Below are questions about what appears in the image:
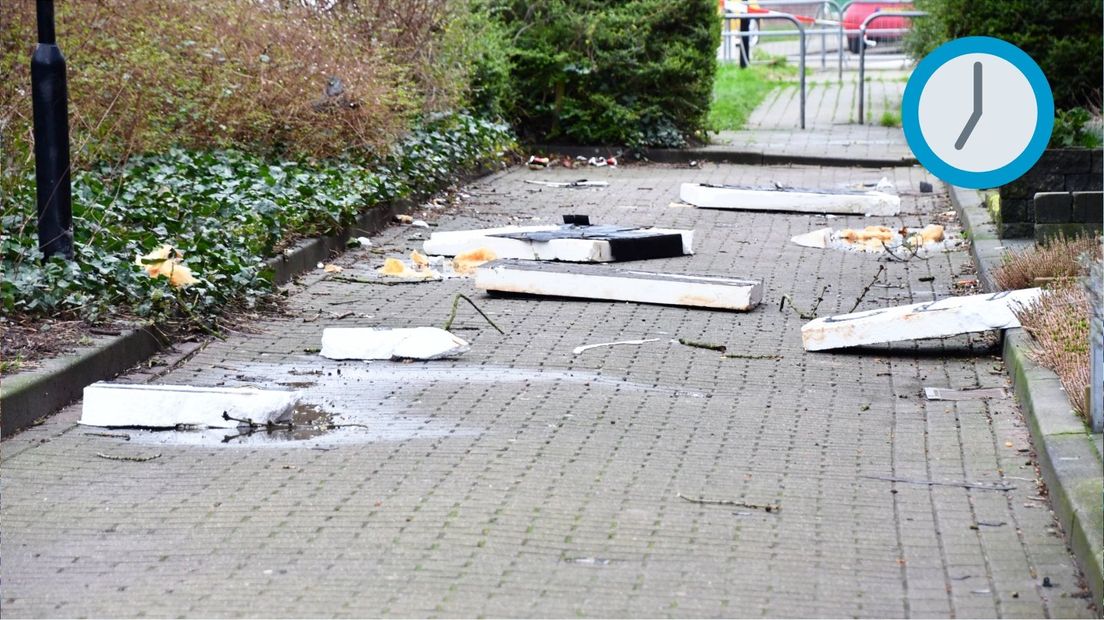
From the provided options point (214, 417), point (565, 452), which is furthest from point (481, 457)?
point (214, 417)

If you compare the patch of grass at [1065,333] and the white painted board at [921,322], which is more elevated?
the patch of grass at [1065,333]

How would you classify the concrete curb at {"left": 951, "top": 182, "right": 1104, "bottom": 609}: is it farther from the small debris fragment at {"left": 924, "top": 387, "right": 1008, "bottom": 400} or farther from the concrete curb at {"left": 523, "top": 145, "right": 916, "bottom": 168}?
the concrete curb at {"left": 523, "top": 145, "right": 916, "bottom": 168}

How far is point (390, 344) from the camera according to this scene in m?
7.30

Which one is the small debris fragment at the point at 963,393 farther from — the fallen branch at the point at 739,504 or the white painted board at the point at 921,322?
the fallen branch at the point at 739,504

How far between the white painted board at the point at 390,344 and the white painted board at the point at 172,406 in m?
1.25

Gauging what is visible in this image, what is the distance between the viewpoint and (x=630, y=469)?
535 centimetres

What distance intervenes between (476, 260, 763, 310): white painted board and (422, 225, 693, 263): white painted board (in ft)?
2.86

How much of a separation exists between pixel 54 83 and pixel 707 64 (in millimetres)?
12556

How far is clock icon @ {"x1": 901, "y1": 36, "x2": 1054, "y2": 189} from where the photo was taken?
595cm

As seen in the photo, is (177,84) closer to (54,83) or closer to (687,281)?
(54,83)

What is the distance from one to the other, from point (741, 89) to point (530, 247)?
57.1ft

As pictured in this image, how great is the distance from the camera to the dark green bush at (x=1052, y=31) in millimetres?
15930

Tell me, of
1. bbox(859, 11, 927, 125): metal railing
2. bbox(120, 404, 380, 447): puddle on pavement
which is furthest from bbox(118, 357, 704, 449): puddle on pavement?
bbox(859, 11, 927, 125): metal railing

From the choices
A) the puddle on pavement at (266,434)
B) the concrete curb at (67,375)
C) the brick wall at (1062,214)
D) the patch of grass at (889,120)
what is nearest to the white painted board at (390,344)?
the concrete curb at (67,375)
